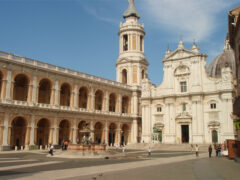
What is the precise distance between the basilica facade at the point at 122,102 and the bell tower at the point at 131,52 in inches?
8.9

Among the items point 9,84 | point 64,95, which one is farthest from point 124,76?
point 9,84

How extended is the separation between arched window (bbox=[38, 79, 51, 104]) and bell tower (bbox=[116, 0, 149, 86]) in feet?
67.4

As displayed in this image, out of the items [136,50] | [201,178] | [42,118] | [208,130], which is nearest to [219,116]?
[208,130]

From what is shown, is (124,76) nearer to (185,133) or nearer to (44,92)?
(185,133)

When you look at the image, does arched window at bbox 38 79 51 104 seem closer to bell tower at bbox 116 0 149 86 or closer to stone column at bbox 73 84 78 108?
stone column at bbox 73 84 78 108


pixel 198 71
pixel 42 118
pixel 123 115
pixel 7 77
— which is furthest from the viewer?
pixel 123 115

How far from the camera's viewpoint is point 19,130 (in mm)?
42750

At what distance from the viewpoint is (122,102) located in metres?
59.2

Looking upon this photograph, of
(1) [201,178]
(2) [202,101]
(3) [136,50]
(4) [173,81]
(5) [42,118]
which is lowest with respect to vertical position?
(1) [201,178]

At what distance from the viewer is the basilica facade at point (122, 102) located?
39.7 metres

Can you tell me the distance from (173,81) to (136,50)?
13126 millimetres

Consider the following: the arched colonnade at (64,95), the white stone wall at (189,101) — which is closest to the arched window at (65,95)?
the arched colonnade at (64,95)

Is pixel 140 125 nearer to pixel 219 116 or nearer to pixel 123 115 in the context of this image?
pixel 123 115

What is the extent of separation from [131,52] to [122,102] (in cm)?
1189
